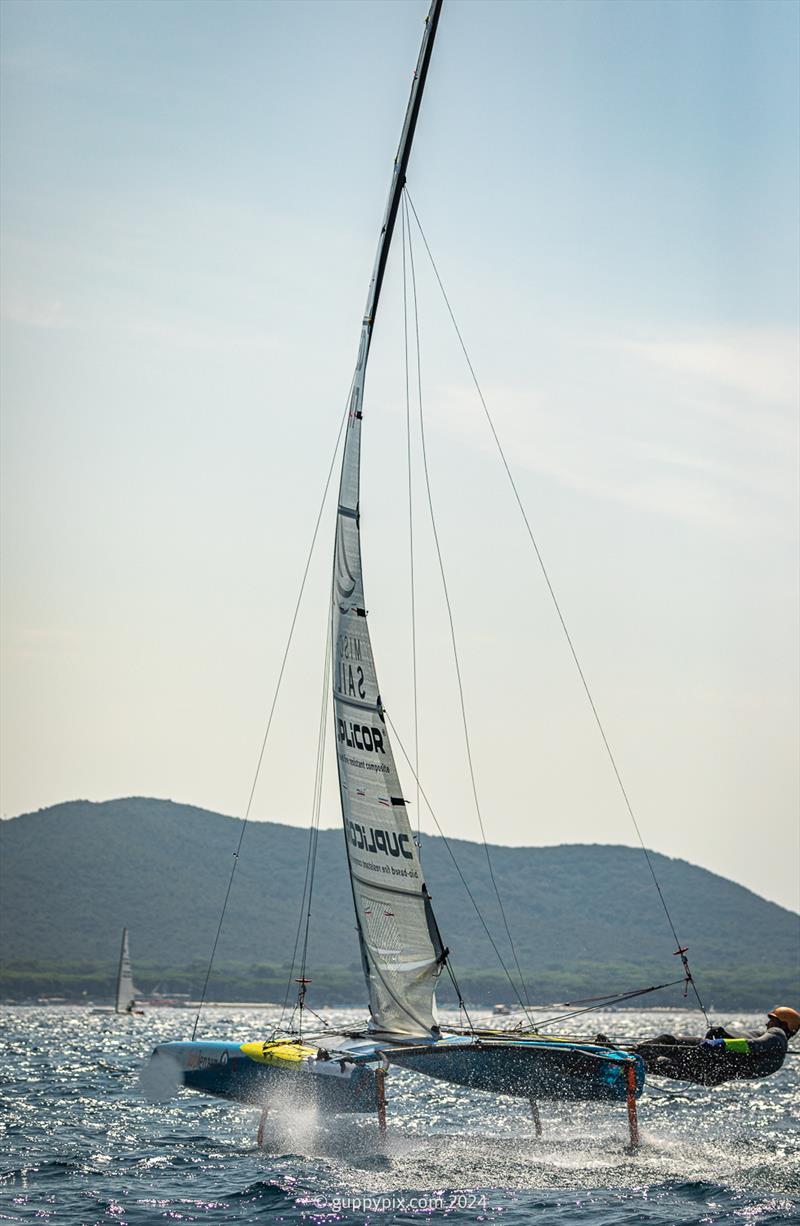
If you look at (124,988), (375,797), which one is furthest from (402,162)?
(124,988)

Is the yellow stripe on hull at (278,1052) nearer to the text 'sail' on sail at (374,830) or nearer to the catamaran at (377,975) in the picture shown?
the catamaran at (377,975)

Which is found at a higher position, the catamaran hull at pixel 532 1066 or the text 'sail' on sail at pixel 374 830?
the text 'sail' on sail at pixel 374 830

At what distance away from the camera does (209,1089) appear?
24.0 meters

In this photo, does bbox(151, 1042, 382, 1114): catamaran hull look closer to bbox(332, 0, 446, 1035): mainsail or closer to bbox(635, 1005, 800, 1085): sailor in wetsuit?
bbox(332, 0, 446, 1035): mainsail

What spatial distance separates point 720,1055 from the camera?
23047 mm

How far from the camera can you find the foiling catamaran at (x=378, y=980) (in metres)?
22.2

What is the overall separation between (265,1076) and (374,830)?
14.5 feet

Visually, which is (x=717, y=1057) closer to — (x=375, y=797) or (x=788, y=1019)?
(x=788, y=1019)

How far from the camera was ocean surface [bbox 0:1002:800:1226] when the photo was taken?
17.8m

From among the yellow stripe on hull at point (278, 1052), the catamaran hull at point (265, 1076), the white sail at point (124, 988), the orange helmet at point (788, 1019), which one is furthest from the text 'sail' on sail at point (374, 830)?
the white sail at point (124, 988)

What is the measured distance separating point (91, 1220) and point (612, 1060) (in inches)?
346

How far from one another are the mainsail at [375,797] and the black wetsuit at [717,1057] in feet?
12.6

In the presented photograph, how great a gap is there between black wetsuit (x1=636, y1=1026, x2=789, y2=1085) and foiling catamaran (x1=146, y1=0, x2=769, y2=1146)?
2.31 feet

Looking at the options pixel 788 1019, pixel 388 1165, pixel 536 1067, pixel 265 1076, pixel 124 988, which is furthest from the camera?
pixel 124 988
